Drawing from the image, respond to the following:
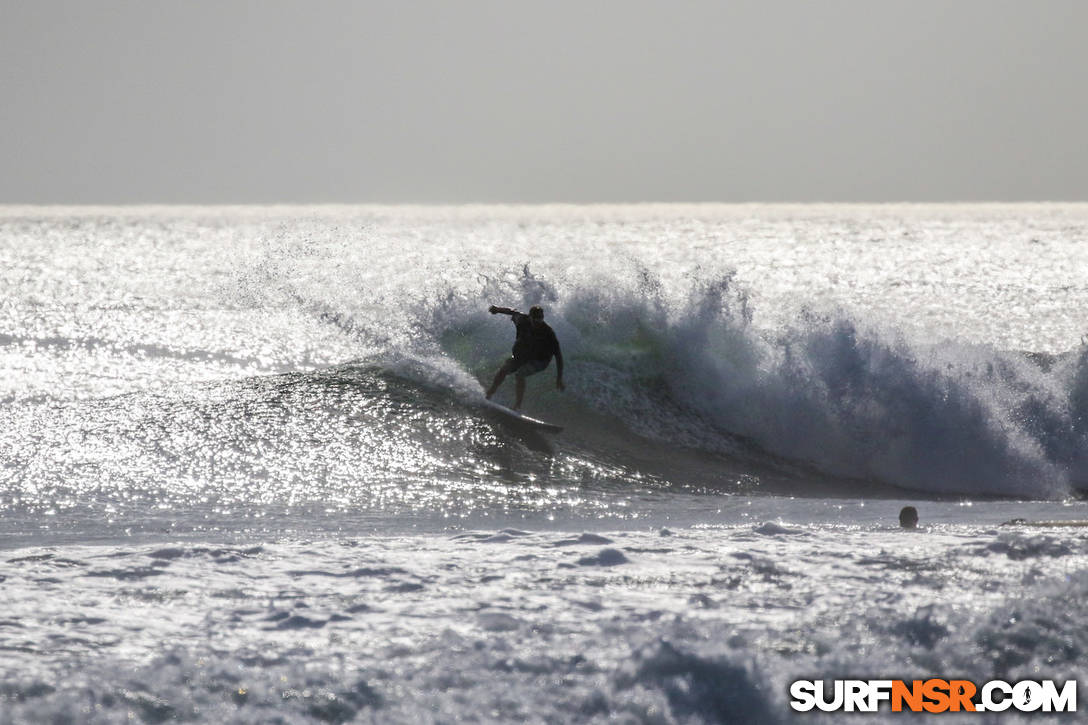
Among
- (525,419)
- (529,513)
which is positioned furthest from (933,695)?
(525,419)

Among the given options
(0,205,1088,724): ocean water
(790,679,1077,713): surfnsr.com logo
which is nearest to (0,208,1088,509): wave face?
(0,205,1088,724): ocean water

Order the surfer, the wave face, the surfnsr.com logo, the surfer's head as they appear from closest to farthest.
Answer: the surfnsr.com logo < the surfer's head < the wave face < the surfer

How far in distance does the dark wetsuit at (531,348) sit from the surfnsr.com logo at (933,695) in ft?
30.2

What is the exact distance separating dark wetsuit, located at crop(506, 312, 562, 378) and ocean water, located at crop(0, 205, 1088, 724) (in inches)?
32.7

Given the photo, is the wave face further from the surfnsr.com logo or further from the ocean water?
the surfnsr.com logo

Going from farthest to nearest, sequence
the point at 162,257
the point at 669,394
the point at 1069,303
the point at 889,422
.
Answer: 1. the point at 162,257
2. the point at 1069,303
3. the point at 669,394
4. the point at 889,422

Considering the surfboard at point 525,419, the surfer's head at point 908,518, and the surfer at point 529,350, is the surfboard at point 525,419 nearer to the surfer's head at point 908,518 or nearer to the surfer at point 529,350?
the surfer at point 529,350

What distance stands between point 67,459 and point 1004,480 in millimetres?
11018

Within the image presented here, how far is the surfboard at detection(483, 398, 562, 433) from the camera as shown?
14555mm

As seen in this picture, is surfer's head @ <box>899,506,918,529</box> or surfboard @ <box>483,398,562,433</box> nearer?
surfer's head @ <box>899,506,918,529</box>

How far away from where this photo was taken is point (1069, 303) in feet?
146

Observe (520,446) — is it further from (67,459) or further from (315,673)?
(315,673)

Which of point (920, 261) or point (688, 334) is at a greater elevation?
point (920, 261)

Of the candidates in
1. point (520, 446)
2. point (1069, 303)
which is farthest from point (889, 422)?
point (1069, 303)
